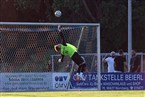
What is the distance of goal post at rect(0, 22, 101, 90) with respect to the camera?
23.9 metres

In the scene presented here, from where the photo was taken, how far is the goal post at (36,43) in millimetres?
23922

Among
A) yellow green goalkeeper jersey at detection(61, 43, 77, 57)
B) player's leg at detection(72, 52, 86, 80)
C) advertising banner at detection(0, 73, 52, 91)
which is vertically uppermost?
yellow green goalkeeper jersey at detection(61, 43, 77, 57)

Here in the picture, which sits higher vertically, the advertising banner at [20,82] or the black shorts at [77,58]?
the black shorts at [77,58]

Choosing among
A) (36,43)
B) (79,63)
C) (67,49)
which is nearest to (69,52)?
(67,49)

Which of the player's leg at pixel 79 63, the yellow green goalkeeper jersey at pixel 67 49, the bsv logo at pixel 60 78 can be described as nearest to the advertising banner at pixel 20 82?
the bsv logo at pixel 60 78

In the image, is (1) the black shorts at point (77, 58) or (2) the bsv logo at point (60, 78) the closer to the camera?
(1) the black shorts at point (77, 58)

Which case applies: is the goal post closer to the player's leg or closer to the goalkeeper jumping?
the player's leg

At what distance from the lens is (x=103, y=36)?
134 feet

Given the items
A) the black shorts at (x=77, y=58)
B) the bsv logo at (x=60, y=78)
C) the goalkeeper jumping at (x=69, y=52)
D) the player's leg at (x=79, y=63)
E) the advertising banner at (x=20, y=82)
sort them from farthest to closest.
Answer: the bsv logo at (x=60, y=78) < the advertising banner at (x=20, y=82) < the player's leg at (x=79, y=63) < the black shorts at (x=77, y=58) < the goalkeeper jumping at (x=69, y=52)

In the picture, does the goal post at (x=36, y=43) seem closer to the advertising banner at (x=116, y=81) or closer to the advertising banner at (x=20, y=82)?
the advertising banner at (x=116, y=81)

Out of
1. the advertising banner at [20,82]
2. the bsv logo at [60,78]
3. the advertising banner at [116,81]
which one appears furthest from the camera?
the bsv logo at [60,78]

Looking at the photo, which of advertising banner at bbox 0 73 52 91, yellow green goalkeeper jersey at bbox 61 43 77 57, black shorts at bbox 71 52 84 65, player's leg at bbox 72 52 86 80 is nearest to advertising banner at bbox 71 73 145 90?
player's leg at bbox 72 52 86 80

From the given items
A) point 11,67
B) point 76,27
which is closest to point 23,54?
point 11,67

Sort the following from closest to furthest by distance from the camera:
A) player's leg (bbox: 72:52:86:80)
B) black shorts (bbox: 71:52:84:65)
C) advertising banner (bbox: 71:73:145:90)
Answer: black shorts (bbox: 71:52:84:65) → player's leg (bbox: 72:52:86:80) → advertising banner (bbox: 71:73:145:90)
